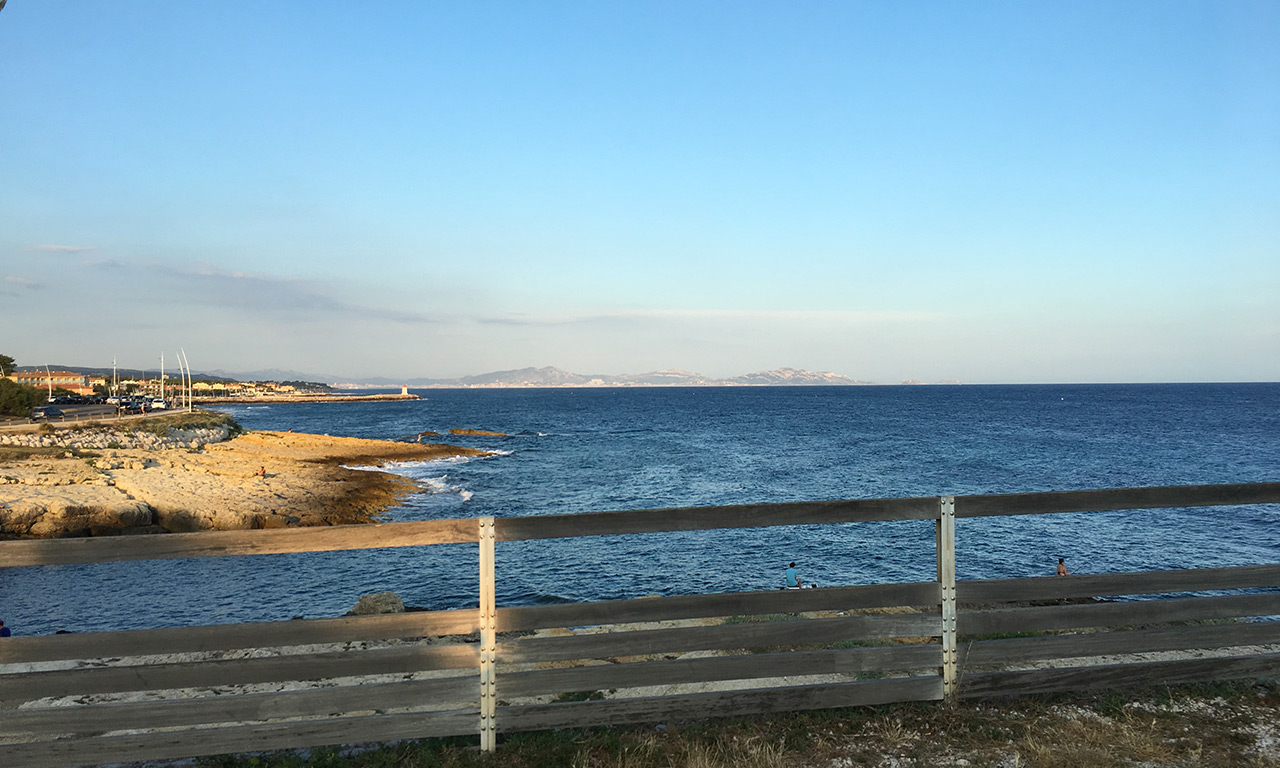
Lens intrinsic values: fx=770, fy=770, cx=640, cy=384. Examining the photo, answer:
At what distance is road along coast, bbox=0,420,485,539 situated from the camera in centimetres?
3111

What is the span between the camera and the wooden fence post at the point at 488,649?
16.5 feet

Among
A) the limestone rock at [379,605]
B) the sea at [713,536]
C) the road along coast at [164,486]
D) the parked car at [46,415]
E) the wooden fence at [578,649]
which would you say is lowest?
the sea at [713,536]

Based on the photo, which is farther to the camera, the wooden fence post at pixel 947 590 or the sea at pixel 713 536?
the sea at pixel 713 536

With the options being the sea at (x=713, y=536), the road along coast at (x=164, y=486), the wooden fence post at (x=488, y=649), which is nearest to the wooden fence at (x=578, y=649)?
the wooden fence post at (x=488, y=649)

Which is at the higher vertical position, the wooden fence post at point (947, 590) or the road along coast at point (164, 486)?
the wooden fence post at point (947, 590)

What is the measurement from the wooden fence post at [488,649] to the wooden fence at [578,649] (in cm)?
1

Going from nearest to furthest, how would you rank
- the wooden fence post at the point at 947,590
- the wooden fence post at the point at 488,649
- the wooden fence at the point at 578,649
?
the wooden fence at the point at 578,649
the wooden fence post at the point at 488,649
the wooden fence post at the point at 947,590

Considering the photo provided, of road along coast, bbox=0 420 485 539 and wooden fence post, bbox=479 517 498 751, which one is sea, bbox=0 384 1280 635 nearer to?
road along coast, bbox=0 420 485 539

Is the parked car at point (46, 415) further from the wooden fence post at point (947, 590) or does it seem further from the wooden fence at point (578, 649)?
the wooden fence post at point (947, 590)

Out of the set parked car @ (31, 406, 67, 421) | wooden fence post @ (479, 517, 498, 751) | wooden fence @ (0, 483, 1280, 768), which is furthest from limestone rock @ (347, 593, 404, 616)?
parked car @ (31, 406, 67, 421)

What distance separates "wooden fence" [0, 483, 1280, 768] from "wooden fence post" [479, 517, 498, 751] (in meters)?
0.01

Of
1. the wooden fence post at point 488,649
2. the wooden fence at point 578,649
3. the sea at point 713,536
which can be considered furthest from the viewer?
the sea at point 713,536

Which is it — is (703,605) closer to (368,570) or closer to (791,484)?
(368,570)

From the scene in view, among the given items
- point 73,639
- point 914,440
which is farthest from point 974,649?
point 914,440
